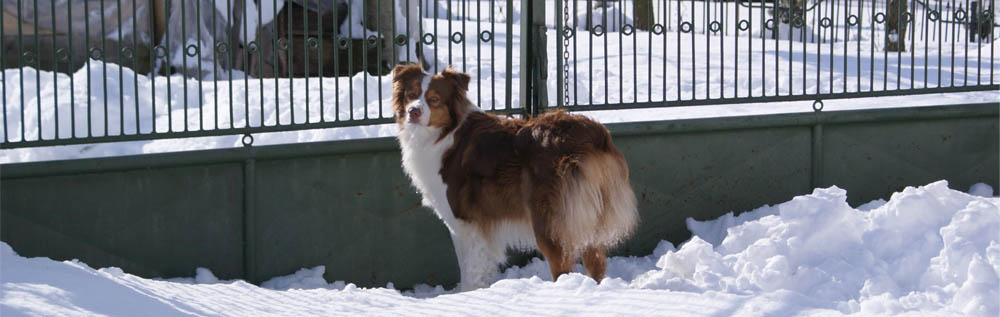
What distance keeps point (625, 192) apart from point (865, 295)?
4.65 ft

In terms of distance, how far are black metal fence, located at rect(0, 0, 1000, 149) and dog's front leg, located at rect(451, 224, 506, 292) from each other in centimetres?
113

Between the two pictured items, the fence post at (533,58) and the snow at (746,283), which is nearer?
the snow at (746,283)

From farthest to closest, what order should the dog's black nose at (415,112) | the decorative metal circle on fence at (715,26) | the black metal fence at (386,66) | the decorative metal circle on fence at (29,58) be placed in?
the decorative metal circle on fence at (715,26) → the black metal fence at (386,66) → the decorative metal circle on fence at (29,58) → the dog's black nose at (415,112)

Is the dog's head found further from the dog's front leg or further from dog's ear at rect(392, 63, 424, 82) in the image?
the dog's front leg

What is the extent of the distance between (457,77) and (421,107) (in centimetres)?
29

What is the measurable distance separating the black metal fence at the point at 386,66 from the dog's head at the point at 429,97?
55 cm

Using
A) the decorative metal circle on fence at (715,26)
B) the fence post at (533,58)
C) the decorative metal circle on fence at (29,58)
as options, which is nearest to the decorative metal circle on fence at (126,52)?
the decorative metal circle on fence at (29,58)

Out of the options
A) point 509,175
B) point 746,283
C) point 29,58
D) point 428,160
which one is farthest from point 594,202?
point 29,58

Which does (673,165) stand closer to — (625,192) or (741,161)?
(741,161)

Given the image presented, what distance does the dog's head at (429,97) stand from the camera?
6707 mm

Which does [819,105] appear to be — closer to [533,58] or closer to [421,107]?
[533,58]

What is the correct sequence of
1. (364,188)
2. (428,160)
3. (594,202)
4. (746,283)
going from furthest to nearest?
1. (364,188)
2. (428,160)
3. (594,202)
4. (746,283)

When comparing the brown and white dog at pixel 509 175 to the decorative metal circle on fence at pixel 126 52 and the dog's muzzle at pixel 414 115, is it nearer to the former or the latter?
the dog's muzzle at pixel 414 115

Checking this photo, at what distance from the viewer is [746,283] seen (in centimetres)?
639
